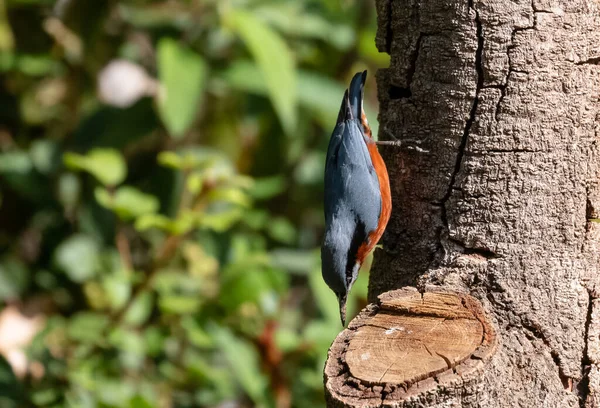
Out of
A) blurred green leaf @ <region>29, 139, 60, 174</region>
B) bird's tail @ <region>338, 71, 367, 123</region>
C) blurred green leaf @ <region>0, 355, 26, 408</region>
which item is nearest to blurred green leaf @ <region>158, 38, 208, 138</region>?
blurred green leaf @ <region>29, 139, 60, 174</region>

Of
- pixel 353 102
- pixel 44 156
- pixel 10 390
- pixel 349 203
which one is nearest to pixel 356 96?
pixel 353 102

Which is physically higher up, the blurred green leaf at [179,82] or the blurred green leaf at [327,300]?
the blurred green leaf at [179,82]

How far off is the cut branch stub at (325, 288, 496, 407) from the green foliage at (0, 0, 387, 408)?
1.58m

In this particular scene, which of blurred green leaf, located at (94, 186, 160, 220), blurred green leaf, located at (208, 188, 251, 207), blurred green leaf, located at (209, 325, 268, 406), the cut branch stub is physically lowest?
blurred green leaf, located at (209, 325, 268, 406)

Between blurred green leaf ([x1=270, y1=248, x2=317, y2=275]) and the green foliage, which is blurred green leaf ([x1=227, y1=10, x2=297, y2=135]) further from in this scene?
blurred green leaf ([x1=270, y1=248, x2=317, y2=275])

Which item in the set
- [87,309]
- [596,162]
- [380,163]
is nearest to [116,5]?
[87,309]

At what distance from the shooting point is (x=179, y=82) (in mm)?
4258

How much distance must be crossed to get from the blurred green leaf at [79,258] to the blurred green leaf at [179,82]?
2.92 ft

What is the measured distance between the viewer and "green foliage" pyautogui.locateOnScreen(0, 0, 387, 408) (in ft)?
13.5

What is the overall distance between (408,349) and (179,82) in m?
2.61

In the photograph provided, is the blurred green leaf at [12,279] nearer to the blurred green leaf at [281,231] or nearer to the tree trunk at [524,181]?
the blurred green leaf at [281,231]

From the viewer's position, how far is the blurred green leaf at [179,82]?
13.5 ft

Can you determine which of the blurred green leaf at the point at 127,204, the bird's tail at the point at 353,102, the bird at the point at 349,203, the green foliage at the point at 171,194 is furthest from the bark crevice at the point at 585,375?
the blurred green leaf at the point at 127,204

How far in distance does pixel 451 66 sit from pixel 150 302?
2.44 meters
